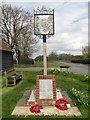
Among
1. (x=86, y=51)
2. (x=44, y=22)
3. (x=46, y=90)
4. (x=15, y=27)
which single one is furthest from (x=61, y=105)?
(x=86, y=51)

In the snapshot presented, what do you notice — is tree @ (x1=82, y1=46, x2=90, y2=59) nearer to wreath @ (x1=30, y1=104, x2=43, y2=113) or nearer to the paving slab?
the paving slab

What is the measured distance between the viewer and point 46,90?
467 cm

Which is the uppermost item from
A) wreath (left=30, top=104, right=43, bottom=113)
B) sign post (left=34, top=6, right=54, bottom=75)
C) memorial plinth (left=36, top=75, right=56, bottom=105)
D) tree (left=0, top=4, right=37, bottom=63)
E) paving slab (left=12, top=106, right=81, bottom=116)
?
tree (left=0, top=4, right=37, bottom=63)

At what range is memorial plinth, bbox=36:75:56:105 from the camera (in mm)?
4488

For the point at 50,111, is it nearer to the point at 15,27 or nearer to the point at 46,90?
the point at 46,90

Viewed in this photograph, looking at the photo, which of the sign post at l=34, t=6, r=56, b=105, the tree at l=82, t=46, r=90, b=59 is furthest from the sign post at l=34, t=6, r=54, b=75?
the tree at l=82, t=46, r=90, b=59

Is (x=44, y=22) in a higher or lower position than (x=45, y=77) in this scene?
higher

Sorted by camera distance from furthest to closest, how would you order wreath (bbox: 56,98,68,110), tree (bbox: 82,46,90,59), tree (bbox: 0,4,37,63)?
tree (bbox: 82,46,90,59) < tree (bbox: 0,4,37,63) < wreath (bbox: 56,98,68,110)

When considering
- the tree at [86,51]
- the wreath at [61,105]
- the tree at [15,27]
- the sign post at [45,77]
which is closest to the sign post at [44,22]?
the sign post at [45,77]

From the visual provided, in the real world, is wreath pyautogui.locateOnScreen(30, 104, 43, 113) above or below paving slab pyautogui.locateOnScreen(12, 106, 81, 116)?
above

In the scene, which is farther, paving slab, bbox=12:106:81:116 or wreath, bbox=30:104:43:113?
wreath, bbox=30:104:43:113

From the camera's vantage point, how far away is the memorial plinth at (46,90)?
4488mm

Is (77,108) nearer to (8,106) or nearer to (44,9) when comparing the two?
(8,106)

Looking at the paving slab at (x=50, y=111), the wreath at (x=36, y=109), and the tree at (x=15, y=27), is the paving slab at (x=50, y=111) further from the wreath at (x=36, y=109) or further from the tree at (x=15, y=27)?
the tree at (x=15, y=27)
